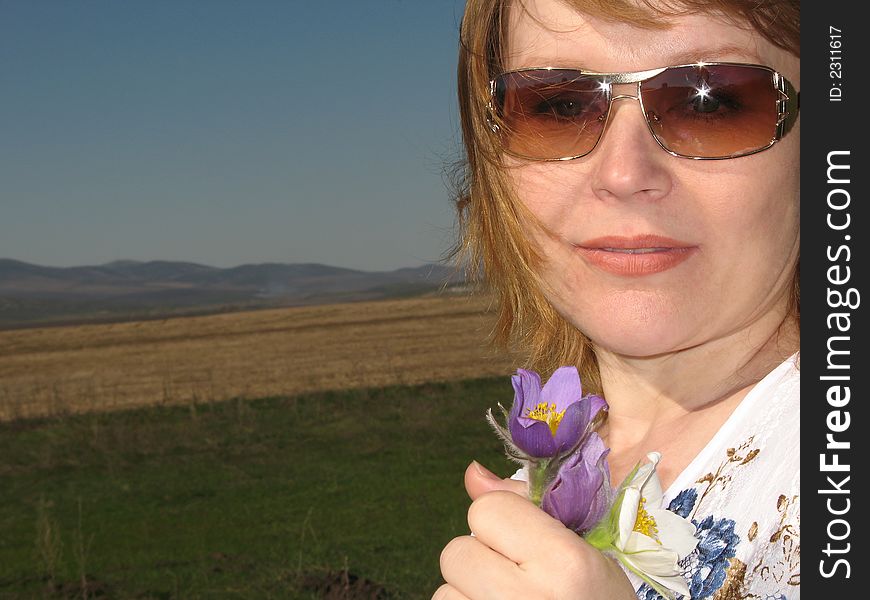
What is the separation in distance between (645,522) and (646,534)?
2 centimetres

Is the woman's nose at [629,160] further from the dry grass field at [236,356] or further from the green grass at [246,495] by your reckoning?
the dry grass field at [236,356]

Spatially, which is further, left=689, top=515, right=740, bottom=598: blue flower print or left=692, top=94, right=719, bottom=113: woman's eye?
left=692, top=94, right=719, bottom=113: woman's eye

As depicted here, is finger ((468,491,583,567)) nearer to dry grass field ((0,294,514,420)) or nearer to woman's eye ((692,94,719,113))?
woman's eye ((692,94,719,113))

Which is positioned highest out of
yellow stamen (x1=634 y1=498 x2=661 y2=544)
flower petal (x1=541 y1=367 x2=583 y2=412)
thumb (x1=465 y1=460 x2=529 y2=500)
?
flower petal (x1=541 y1=367 x2=583 y2=412)

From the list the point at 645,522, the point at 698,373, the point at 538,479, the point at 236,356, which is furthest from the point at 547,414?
the point at 236,356

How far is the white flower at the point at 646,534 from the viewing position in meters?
1.19

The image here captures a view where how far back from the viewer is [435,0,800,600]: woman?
1.37 meters

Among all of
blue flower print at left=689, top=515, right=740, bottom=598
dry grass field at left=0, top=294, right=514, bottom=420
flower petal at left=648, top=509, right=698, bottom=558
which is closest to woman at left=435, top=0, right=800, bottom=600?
blue flower print at left=689, top=515, right=740, bottom=598

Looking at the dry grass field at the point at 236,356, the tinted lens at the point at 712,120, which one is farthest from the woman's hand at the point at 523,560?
the dry grass field at the point at 236,356

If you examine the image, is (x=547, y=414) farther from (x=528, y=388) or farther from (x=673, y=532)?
(x=673, y=532)

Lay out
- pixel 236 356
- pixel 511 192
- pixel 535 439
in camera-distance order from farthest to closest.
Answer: pixel 236 356 < pixel 511 192 < pixel 535 439

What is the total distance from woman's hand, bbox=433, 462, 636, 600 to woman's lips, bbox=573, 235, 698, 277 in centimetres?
54

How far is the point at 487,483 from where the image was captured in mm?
1413

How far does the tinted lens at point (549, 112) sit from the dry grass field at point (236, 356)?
1540 cm
